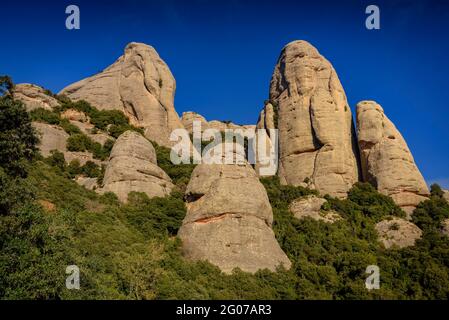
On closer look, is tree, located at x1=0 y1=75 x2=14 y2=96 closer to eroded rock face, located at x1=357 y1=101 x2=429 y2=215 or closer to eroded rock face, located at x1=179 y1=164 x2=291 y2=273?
eroded rock face, located at x1=179 y1=164 x2=291 y2=273

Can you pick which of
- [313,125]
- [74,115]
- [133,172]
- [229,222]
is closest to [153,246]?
[229,222]

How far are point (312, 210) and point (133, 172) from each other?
46.6 ft

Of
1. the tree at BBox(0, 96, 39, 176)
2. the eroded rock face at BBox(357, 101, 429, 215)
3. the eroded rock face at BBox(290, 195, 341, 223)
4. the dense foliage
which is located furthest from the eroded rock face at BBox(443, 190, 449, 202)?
the tree at BBox(0, 96, 39, 176)

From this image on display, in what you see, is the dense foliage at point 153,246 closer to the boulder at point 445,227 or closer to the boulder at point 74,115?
the boulder at point 445,227

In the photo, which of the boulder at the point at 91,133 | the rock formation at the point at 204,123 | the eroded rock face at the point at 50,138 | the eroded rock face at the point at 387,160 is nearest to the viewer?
the eroded rock face at the point at 387,160

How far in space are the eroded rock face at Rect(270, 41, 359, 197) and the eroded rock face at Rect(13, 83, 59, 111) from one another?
22.8m

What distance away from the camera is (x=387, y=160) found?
155ft

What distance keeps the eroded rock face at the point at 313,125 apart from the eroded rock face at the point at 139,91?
1170cm

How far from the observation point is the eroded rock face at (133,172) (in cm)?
3962

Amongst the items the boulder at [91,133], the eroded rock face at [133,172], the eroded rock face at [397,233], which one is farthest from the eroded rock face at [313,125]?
the boulder at [91,133]

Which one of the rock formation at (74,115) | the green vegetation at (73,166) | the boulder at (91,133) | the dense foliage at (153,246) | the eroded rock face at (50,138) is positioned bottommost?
the dense foliage at (153,246)

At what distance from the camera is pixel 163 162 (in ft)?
164
